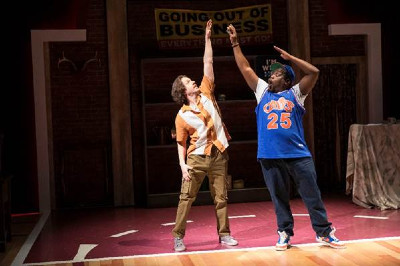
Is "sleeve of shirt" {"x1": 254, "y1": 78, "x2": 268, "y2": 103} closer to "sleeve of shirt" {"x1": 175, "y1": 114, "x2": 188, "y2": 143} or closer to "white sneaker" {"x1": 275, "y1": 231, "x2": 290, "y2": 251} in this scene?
"sleeve of shirt" {"x1": 175, "y1": 114, "x2": 188, "y2": 143}

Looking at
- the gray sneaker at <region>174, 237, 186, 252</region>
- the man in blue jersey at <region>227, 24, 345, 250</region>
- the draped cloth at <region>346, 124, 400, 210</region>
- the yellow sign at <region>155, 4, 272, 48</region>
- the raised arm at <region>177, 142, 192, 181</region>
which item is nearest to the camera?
the man in blue jersey at <region>227, 24, 345, 250</region>

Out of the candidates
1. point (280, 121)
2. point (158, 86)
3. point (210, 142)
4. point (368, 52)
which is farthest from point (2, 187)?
point (368, 52)

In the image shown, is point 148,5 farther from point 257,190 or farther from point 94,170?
point 257,190

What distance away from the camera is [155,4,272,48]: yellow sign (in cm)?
954

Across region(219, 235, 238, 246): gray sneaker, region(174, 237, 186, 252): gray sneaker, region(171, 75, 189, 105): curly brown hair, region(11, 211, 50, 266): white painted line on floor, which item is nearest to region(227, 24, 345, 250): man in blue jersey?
region(219, 235, 238, 246): gray sneaker

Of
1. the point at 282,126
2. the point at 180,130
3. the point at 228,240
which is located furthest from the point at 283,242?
the point at 180,130

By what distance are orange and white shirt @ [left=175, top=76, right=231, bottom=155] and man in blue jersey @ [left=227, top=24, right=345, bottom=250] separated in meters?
0.47

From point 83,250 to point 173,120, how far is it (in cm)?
393

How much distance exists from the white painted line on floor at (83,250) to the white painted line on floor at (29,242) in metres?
0.48

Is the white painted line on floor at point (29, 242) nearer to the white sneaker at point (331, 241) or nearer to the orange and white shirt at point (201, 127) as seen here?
the orange and white shirt at point (201, 127)

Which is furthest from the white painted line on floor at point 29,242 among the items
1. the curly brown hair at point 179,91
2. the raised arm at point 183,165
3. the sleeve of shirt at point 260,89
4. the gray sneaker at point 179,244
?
the sleeve of shirt at point 260,89

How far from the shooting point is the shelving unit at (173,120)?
9.64 metres

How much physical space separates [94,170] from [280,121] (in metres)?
4.80

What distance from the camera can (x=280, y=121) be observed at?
214 inches
